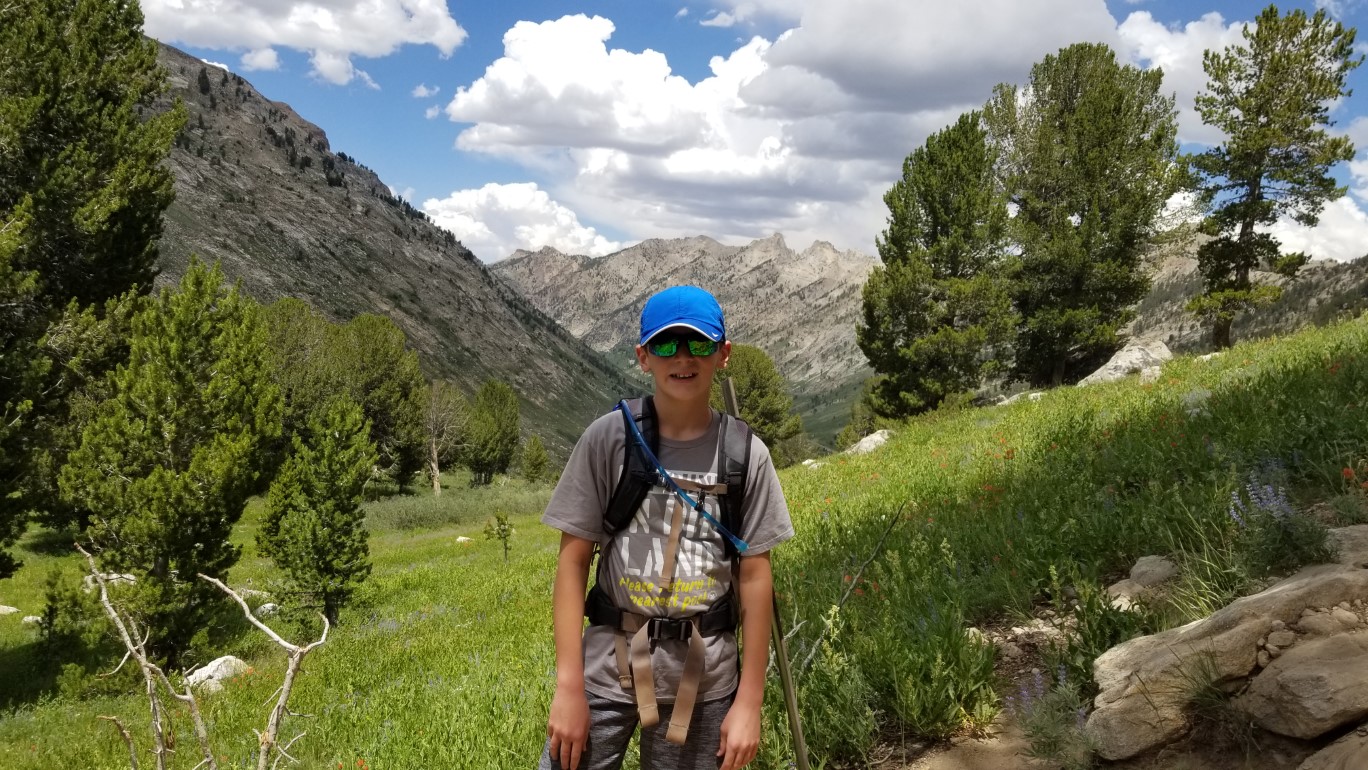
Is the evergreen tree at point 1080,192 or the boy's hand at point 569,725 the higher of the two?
the evergreen tree at point 1080,192

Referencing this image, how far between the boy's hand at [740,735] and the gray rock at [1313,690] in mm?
2165

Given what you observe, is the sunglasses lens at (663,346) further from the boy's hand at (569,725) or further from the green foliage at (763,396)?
the green foliage at (763,396)

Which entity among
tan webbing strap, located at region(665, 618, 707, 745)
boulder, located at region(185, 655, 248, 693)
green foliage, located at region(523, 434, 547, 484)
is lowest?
green foliage, located at region(523, 434, 547, 484)

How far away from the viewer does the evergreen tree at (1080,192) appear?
28.8 meters

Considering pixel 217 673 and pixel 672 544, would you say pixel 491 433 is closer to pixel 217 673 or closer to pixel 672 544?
pixel 217 673

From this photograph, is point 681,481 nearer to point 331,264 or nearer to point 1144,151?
point 1144,151

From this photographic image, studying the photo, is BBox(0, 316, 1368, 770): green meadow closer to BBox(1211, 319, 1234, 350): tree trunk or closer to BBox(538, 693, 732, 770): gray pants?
BBox(538, 693, 732, 770): gray pants

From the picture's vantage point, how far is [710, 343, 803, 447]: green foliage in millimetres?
53406

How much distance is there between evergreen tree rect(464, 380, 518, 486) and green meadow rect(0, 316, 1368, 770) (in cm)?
4951

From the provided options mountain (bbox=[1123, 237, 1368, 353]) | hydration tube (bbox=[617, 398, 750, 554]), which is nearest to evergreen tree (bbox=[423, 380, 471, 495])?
mountain (bbox=[1123, 237, 1368, 353])

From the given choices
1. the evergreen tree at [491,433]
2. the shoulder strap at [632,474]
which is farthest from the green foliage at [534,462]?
the shoulder strap at [632,474]

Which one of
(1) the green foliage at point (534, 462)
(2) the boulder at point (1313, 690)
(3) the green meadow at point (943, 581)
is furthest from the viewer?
(1) the green foliage at point (534, 462)

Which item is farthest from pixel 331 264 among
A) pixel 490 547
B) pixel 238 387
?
pixel 238 387

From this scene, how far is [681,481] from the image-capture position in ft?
7.91
